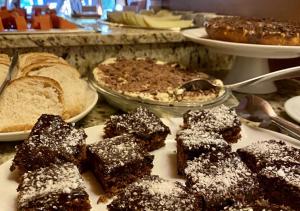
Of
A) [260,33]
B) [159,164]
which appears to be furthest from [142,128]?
[260,33]

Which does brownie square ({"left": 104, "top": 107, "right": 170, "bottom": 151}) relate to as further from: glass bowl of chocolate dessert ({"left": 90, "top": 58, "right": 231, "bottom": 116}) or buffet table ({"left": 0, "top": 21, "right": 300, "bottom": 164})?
buffet table ({"left": 0, "top": 21, "right": 300, "bottom": 164})

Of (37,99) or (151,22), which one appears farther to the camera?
(151,22)

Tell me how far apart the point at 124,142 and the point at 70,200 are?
0.74 ft

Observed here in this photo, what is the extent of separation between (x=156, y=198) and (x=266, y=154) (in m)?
0.31

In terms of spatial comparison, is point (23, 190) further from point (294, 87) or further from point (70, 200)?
point (294, 87)

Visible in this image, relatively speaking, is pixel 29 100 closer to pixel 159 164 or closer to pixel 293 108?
pixel 159 164

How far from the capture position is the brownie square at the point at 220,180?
726 millimetres

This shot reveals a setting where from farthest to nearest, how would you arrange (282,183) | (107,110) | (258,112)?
(107,110) < (258,112) < (282,183)

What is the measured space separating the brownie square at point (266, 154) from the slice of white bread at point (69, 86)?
0.49m

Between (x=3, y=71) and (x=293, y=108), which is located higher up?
(x=3, y=71)

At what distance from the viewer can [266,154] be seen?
0.86 metres

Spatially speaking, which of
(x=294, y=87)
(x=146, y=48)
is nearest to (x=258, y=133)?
(x=294, y=87)

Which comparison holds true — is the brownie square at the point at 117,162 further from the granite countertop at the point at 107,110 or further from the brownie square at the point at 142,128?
the granite countertop at the point at 107,110

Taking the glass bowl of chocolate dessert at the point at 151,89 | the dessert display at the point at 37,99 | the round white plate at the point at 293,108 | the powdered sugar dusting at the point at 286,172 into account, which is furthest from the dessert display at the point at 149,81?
the powdered sugar dusting at the point at 286,172
